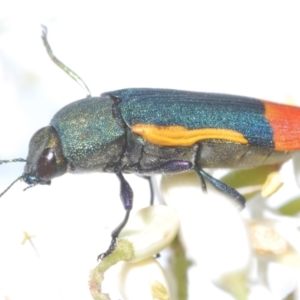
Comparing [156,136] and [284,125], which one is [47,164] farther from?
[284,125]

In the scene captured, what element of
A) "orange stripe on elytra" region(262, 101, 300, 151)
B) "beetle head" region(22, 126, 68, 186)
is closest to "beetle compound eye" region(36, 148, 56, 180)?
"beetle head" region(22, 126, 68, 186)

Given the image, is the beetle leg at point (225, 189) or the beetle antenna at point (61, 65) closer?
the beetle leg at point (225, 189)

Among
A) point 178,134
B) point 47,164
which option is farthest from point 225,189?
point 47,164

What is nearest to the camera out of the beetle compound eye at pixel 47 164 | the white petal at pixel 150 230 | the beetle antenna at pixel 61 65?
the white petal at pixel 150 230

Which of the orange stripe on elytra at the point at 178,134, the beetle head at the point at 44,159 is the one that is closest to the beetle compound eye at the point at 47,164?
the beetle head at the point at 44,159

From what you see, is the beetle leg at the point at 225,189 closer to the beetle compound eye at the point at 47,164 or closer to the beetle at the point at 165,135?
the beetle at the point at 165,135

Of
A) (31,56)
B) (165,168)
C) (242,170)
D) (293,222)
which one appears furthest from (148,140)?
(31,56)

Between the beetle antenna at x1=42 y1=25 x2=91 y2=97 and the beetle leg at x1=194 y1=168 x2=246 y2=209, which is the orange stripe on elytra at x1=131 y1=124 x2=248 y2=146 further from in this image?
the beetle antenna at x1=42 y1=25 x2=91 y2=97
